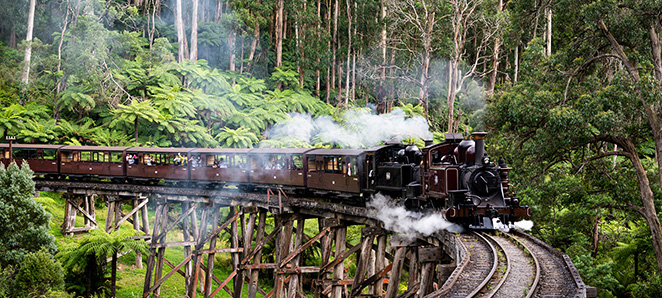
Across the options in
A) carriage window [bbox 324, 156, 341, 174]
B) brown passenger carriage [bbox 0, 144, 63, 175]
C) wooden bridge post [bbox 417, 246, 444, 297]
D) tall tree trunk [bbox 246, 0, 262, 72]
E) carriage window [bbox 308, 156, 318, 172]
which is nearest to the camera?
wooden bridge post [bbox 417, 246, 444, 297]

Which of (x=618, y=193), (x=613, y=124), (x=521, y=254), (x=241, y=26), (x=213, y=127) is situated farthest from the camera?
(x=241, y=26)

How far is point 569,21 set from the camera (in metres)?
16.8

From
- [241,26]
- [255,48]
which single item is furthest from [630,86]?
[255,48]

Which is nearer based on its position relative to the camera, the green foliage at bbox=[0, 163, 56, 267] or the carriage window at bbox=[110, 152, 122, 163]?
the green foliage at bbox=[0, 163, 56, 267]

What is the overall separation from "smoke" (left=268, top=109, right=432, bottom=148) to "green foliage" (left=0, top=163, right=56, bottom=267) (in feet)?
45.1

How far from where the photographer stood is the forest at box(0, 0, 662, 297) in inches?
598

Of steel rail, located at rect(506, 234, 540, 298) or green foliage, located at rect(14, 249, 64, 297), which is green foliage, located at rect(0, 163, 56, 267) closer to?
green foliage, located at rect(14, 249, 64, 297)

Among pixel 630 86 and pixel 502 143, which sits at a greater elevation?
pixel 630 86

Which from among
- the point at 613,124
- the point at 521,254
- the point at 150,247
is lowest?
the point at 150,247

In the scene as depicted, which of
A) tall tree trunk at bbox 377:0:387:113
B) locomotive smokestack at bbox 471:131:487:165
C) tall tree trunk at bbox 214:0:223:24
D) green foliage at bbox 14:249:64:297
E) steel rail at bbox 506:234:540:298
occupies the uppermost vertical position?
tall tree trunk at bbox 214:0:223:24

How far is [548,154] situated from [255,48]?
31050 mm

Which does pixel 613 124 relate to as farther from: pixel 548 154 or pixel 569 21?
pixel 569 21

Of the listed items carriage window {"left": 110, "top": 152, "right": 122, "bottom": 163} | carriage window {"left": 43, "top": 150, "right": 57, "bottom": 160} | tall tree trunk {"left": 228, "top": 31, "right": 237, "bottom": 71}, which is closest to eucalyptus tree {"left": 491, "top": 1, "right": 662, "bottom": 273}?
carriage window {"left": 110, "top": 152, "right": 122, "bottom": 163}

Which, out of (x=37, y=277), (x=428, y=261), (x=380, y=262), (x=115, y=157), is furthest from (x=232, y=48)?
(x=428, y=261)
